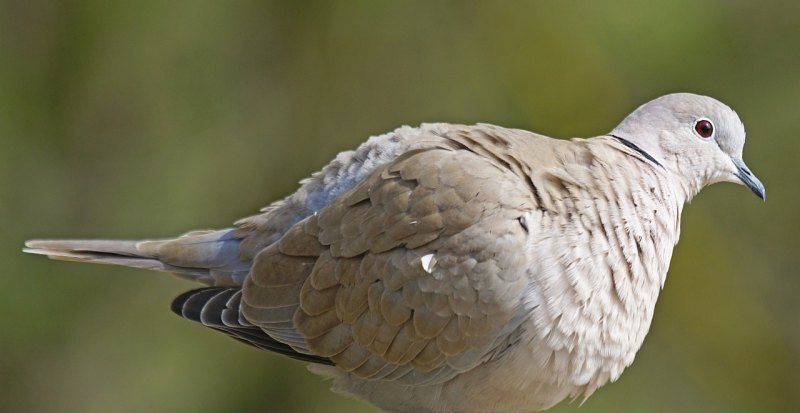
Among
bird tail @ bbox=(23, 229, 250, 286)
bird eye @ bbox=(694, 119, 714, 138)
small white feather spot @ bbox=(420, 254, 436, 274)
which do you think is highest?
bird tail @ bbox=(23, 229, 250, 286)

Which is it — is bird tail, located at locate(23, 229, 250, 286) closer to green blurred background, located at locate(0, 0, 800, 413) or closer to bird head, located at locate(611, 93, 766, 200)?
bird head, located at locate(611, 93, 766, 200)

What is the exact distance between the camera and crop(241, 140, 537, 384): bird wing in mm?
2771

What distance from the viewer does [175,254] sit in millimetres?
3490

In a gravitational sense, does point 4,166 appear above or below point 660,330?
above

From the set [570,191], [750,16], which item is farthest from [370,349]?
[750,16]

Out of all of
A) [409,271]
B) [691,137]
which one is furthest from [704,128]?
[409,271]

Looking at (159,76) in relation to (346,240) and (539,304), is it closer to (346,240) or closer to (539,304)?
(346,240)

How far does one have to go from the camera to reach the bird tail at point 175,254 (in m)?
3.45

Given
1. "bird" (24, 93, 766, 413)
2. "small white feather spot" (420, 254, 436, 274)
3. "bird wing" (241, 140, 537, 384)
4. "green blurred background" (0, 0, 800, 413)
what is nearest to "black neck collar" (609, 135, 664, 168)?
"bird" (24, 93, 766, 413)

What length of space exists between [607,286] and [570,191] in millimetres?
286

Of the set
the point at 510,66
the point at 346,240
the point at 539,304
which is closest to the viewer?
the point at 539,304

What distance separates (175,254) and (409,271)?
1.02 metres

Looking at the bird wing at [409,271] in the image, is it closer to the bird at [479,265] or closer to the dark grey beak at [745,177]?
the bird at [479,265]

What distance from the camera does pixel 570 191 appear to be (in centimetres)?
287
